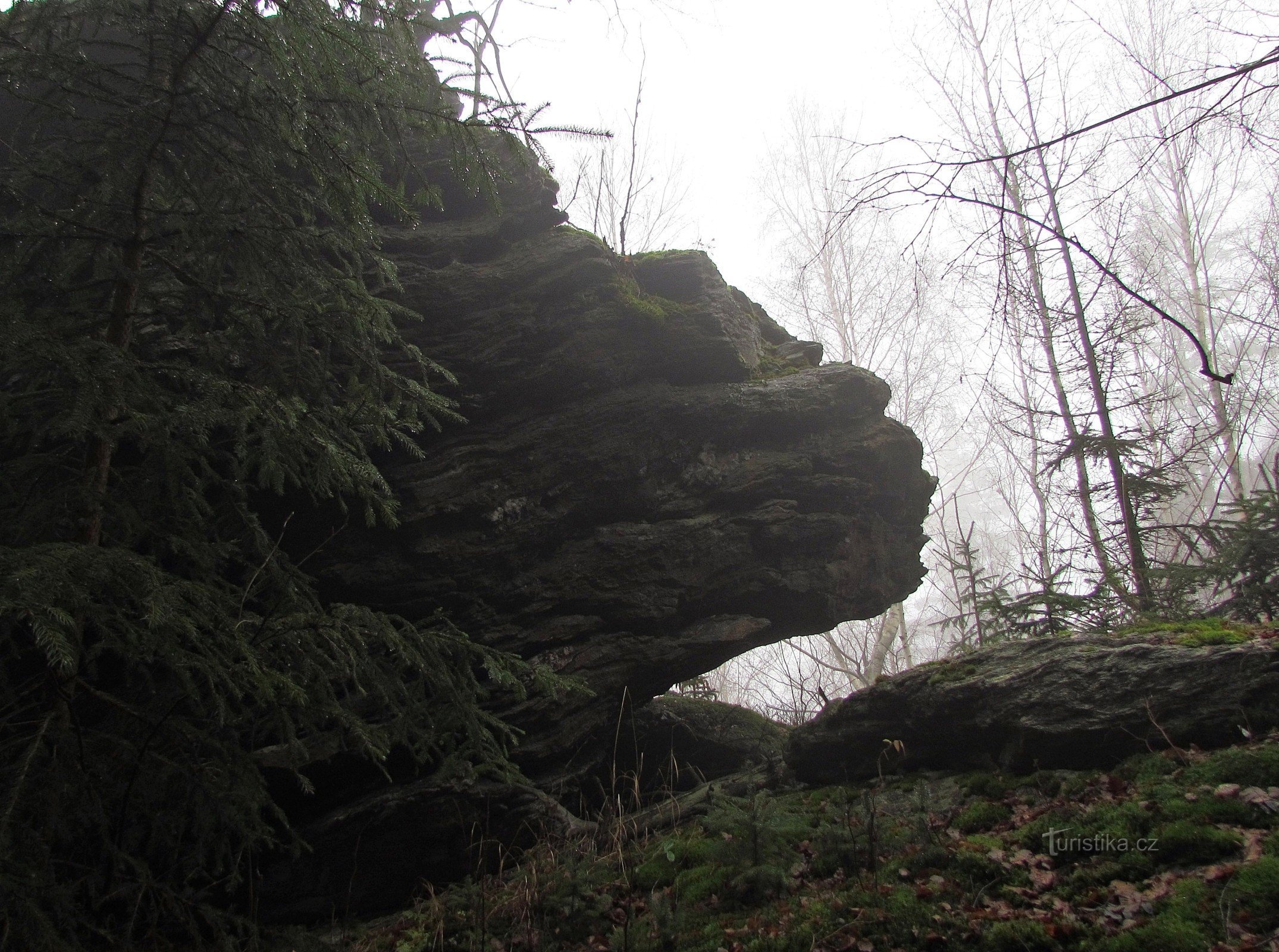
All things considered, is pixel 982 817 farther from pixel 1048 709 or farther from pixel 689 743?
pixel 689 743

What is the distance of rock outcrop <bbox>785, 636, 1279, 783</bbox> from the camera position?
4.30 metres

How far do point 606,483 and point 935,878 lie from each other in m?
4.03

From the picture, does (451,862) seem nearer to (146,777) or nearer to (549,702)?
(549,702)

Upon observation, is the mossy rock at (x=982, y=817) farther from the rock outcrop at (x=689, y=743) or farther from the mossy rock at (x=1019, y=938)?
the rock outcrop at (x=689, y=743)

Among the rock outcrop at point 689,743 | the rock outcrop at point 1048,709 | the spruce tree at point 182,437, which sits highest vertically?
the spruce tree at point 182,437

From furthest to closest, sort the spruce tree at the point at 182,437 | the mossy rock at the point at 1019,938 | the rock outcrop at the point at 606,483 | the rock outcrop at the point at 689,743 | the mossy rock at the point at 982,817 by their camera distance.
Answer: the rock outcrop at the point at 689,743 → the rock outcrop at the point at 606,483 → the mossy rock at the point at 982,817 → the mossy rock at the point at 1019,938 → the spruce tree at the point at 182,437

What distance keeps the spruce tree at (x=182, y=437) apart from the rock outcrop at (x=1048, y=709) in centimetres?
325

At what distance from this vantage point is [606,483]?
6.58m

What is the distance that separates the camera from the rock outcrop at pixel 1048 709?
4297 millimetres

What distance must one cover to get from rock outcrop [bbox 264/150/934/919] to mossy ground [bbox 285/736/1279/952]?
166 cm

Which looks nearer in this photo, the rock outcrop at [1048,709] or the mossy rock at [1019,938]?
the mossy rock at [1019,938]

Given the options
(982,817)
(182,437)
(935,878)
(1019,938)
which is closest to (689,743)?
(982,817)

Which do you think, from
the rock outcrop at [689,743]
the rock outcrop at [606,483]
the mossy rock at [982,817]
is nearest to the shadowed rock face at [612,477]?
Answer: the rock outcrop at [606,483]

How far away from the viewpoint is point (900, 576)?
7.54m
